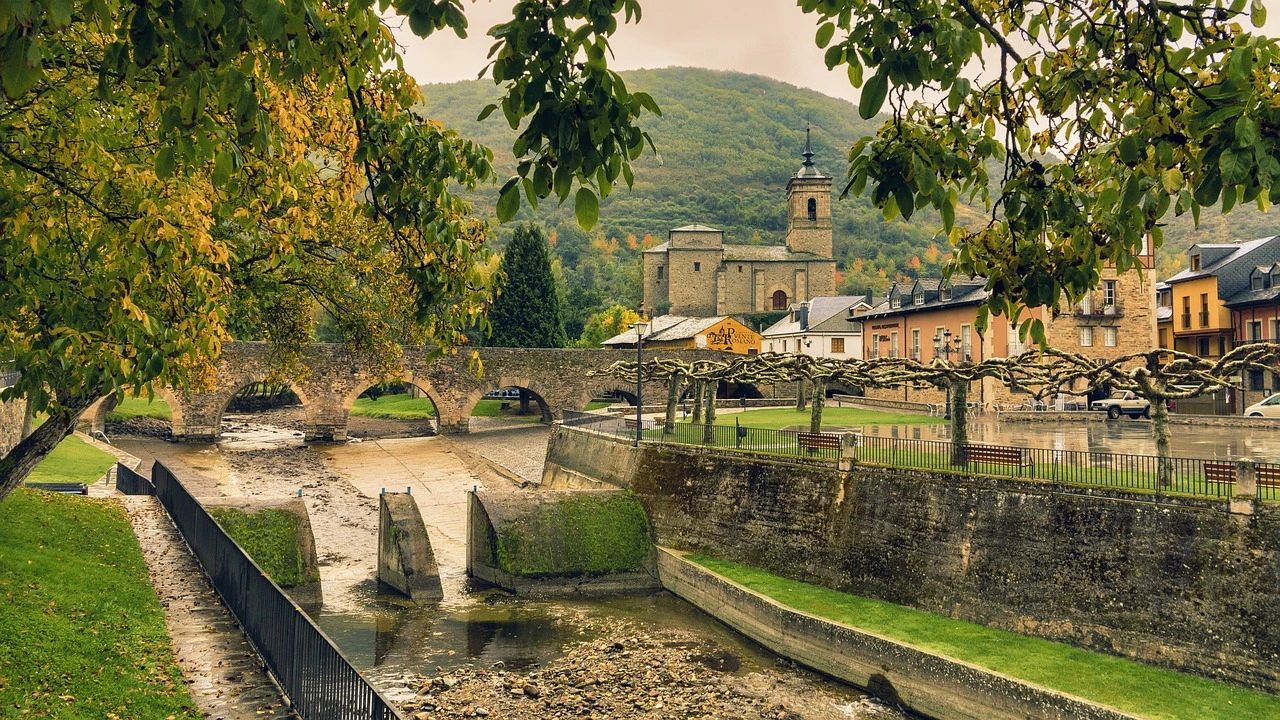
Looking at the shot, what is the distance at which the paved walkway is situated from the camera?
8.91 metres

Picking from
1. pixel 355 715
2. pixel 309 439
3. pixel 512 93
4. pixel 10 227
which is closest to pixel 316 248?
pixel 10 227

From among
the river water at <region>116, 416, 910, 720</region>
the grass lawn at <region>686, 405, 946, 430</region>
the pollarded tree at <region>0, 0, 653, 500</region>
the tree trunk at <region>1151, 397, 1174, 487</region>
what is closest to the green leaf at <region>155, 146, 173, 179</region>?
the pollarded tree at <region>0, 0, 653, 500</region>

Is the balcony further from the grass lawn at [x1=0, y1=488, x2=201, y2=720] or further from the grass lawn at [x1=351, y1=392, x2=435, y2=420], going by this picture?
the grass lawn at [x1=351, y1=392, x2=435, y2=420]

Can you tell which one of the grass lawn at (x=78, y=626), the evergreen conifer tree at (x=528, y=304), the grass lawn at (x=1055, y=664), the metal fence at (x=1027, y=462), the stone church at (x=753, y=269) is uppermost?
the stone church at (x=753, y=269)

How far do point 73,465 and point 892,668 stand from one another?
29612 millimetres

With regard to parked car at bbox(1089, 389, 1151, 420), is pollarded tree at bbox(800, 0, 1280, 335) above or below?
above

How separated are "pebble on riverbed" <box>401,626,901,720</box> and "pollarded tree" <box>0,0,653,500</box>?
8694mm

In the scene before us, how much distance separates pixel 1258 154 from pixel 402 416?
228 feet

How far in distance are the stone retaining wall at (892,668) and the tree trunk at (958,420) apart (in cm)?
519

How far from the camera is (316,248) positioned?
1527cm

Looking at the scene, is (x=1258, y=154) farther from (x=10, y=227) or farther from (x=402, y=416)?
(x=402, y=416)

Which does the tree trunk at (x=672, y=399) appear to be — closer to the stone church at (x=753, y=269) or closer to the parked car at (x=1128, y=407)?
the parked car at (x=1128, y=407)

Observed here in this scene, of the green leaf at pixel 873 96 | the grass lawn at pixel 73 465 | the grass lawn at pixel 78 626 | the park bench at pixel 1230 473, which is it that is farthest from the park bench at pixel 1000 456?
the grass lawn at pixel 73 465

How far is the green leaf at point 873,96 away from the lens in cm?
400
